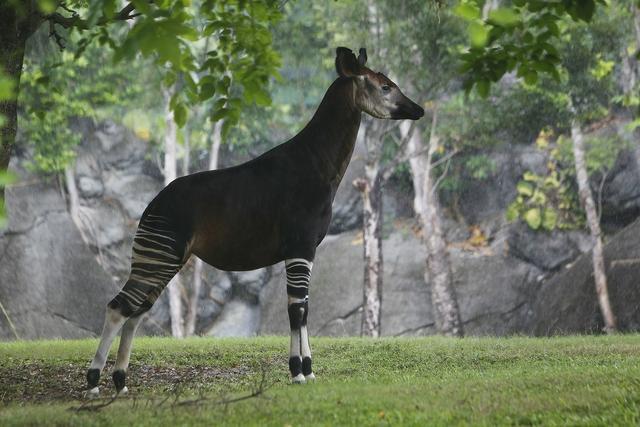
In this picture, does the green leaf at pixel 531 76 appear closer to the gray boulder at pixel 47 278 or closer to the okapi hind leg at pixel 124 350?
the okapi hind leg at pixel 124 350

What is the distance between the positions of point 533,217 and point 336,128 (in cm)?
1620

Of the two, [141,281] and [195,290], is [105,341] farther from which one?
[195,290]

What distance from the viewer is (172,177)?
22766mm

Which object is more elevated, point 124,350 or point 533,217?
point 533,217

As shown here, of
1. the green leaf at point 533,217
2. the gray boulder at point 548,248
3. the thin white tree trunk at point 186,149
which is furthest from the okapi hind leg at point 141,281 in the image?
the thin white tree trunk at point 186,149

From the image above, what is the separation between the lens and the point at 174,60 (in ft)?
11.8

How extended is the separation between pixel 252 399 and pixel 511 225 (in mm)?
19150

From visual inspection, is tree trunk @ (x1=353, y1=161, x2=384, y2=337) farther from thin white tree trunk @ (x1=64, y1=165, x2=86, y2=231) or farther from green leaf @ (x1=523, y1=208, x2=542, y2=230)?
thin white tree trunk @ (x1=64, y1=165, x2=86, y2=231)

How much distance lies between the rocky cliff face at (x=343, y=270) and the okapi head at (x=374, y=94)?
1352 centimetres

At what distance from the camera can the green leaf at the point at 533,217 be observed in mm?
22828

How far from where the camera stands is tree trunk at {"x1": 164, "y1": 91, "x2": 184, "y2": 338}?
22.8 metres

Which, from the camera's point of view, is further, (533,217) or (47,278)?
(47,278)

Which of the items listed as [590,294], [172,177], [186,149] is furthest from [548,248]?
[186,149]

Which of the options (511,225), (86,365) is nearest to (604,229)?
(511,225)
